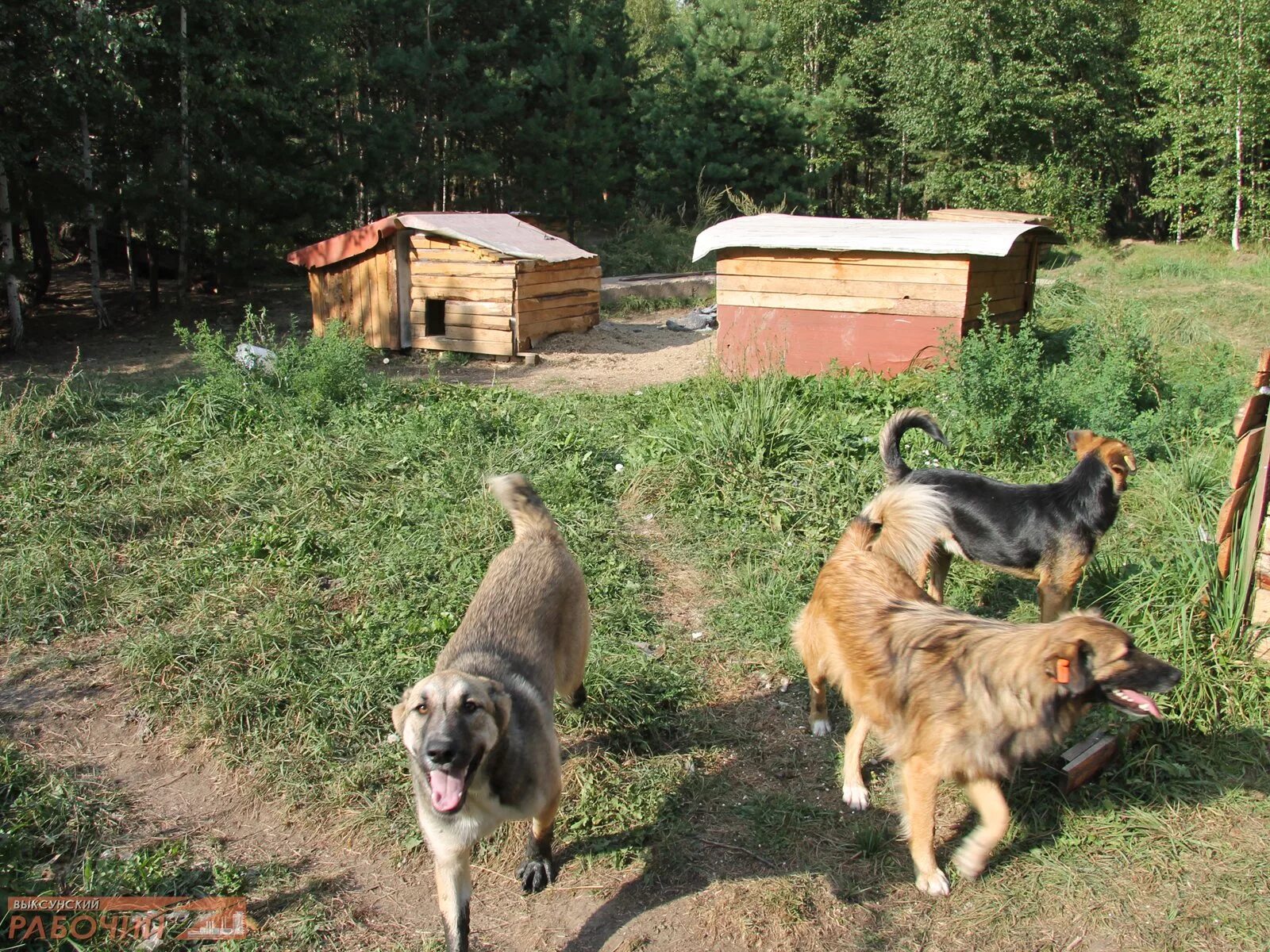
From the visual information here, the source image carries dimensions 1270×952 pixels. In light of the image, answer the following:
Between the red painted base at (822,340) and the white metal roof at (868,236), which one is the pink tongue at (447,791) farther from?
the white metal roof at (868,236)

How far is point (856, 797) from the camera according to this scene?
4.12 metres

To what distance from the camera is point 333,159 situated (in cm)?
1756

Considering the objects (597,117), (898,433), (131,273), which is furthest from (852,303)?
(597,117)

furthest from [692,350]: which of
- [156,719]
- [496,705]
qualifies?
[496,705]

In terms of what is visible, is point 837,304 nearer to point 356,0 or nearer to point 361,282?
point 361,282

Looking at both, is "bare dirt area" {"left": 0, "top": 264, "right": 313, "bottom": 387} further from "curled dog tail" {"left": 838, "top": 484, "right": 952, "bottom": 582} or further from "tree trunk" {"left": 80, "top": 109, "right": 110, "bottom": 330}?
"curled dog tail" {"left": 838, "top": 484, "right": 952, "bottom": 582}

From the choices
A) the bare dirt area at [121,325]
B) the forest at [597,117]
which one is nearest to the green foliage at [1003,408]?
the bare dirt area at [121,325]

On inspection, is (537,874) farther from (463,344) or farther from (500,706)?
(463,344)

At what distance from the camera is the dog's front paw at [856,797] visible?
4117 mm

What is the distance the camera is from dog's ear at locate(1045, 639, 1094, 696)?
10.6ft

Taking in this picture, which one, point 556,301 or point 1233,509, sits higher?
point 556,301

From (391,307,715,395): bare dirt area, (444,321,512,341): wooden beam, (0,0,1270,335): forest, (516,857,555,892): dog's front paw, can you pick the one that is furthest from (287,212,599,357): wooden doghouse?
(516,857,555,892): dog's front paw

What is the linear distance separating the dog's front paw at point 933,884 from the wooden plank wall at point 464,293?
1015 centimetres

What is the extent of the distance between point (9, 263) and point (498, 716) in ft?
42.8
